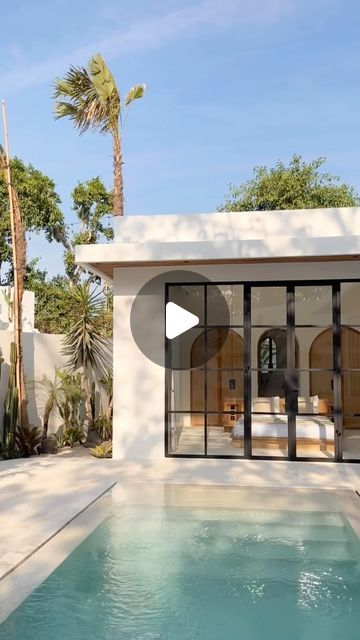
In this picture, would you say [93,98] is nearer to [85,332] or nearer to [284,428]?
[85,332]

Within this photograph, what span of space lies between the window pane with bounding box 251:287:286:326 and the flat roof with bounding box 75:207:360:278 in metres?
0.63

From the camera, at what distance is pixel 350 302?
36.5ft

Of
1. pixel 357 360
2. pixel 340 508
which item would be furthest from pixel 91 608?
pixel 357 360

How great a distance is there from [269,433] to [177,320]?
268cm

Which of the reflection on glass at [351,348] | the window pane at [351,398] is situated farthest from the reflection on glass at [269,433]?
the reflection on glass at [351,348]

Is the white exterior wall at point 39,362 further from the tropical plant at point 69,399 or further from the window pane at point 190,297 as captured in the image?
the window pane at point 190,297

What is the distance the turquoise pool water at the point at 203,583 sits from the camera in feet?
13.7

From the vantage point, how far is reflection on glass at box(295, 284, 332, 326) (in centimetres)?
1081

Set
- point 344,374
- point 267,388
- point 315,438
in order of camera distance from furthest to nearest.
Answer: point 344,374, point 267,388, point 315,438

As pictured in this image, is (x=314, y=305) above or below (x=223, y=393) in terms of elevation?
above

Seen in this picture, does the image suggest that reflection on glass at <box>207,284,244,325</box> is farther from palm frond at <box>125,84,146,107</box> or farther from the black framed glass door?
palm frond at <box>125,84,146,107</box>

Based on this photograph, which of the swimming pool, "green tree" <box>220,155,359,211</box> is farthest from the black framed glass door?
"green tree" <box>220,155,359,211</box>
